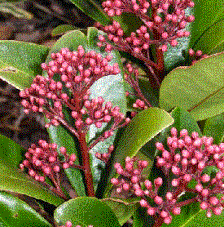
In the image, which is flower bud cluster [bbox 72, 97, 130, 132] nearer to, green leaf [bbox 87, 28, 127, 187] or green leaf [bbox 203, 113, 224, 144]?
green leaf [bbox 87, 28, 127, 187]

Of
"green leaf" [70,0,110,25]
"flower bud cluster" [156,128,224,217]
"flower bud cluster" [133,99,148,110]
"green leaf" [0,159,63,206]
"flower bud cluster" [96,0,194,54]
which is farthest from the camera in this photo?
"green leaf" [70,0,110,25]

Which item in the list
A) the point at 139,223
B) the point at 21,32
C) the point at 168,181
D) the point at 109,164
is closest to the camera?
the point at 168,181

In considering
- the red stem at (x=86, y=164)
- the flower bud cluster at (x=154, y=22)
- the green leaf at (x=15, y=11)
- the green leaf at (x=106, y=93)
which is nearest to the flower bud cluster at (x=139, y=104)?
the green leaf at (x=106, y=93)

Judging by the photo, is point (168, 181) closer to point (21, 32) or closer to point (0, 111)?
point (0, 111)

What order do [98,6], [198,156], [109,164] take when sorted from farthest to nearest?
1. [98,6]
2. [109,164]
3. [198,156]

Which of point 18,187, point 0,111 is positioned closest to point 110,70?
point 18,187

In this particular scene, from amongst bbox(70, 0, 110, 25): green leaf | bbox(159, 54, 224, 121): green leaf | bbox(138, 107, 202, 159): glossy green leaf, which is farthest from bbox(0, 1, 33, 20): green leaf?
bbox(138, 107, 202, 159): glossy green leaf
